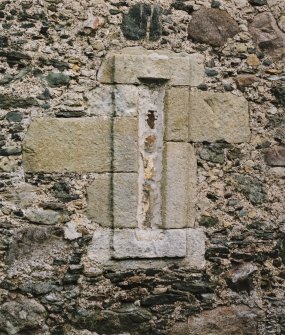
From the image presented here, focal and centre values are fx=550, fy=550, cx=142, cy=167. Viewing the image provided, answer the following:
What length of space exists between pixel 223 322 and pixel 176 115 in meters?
1.40

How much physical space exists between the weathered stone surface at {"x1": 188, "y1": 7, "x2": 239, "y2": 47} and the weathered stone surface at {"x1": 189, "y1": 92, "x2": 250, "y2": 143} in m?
0.36

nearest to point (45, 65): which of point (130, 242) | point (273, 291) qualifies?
point (130, 242)

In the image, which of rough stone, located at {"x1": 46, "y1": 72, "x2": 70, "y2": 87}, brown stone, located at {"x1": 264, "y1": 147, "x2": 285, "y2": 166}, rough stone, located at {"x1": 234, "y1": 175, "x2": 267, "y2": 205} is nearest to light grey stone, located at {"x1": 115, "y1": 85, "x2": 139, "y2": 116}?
rough stone, located at {"x1": 46, "y1": 72, "x2": 70, "y2": 87}

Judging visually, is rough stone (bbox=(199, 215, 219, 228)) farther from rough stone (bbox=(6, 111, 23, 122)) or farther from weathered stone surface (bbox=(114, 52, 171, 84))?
rough stone (bbox=(6, 111, 23, 122))

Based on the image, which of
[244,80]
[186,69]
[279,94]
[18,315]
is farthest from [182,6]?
[18,315]

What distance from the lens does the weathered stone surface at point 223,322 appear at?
3592mm

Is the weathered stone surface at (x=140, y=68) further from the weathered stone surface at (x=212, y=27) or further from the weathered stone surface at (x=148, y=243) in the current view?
the weathered stone surface at (x=148, y=243)

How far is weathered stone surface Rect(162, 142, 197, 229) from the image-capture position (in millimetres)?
3531

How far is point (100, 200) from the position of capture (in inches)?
137

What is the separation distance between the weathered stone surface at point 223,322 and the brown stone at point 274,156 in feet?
3.23

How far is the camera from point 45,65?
11.2 ft

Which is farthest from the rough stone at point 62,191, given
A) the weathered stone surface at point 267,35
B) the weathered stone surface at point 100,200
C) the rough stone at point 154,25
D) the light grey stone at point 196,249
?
the weathered stone surface at point 267,35

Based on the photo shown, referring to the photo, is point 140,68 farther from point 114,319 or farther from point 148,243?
point 114,319

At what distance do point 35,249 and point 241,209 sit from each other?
1368 millimetres
